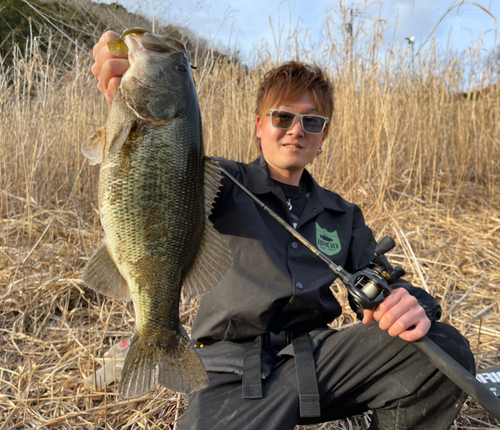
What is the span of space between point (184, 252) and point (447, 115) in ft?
16.8

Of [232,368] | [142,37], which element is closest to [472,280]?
[232,368]

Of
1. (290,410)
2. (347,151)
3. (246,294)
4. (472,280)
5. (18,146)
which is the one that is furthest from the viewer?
(347,151)

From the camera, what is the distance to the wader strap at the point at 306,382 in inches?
58.8

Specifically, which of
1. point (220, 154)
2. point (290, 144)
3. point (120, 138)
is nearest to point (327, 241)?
point (290, 144)

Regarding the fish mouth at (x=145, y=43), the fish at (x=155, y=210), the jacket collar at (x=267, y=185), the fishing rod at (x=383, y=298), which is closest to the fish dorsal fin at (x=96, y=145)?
the fish at (x=155, y=210)

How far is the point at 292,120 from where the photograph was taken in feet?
6.61

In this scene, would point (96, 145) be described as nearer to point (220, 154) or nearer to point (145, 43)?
point (145, 43)

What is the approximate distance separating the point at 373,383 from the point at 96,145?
148 cm

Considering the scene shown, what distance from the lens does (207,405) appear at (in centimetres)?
150

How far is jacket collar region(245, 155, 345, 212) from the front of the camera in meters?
1.89

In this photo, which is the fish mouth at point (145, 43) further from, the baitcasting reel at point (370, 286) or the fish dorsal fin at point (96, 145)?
the baitcasting reel at point (370, 286)

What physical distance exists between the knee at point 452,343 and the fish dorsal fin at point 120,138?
1418mm

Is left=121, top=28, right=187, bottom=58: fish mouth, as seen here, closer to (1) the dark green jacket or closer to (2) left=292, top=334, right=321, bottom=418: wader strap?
(1) the dark green jacket

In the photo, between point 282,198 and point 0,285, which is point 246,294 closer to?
point 282,198
